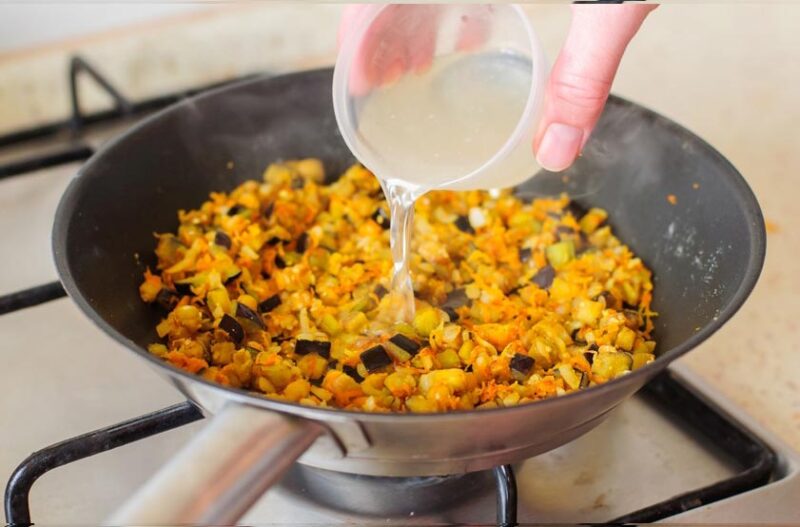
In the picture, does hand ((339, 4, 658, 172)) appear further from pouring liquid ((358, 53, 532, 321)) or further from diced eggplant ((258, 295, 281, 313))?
diced eggplant ((258, 295, 281, 313))

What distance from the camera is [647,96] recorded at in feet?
5.02

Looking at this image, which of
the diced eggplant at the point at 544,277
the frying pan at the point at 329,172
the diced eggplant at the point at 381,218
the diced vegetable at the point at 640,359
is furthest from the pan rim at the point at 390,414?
the diced eggplant at the point at 381,218

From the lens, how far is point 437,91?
0.95m

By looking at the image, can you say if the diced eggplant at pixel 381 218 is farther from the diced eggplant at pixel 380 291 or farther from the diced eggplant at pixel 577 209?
the diced eggplant at pixel 577 209

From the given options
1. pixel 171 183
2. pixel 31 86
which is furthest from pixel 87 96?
pixel 171 183

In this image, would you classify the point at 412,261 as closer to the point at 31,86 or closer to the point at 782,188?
the point at 782,188

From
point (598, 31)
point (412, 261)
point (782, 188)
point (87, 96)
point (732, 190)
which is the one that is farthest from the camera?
point (87, 96)

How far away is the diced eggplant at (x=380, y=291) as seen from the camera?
98cm

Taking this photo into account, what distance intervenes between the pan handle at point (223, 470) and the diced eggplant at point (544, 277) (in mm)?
459

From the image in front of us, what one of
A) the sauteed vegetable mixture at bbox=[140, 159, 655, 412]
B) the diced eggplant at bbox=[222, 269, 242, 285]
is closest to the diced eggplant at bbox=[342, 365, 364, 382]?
the sauteed vegetable mixture at bbox=[140, 159, 655, 412]

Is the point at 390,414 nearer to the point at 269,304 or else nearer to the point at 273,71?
the point at 269,304

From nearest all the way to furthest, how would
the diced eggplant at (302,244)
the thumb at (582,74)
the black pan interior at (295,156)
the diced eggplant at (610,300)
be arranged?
the thumb at (582,74)
the black pan interior at (295,156)
the diced eggplant at (610,300)
the diced eggplant at (302,244)

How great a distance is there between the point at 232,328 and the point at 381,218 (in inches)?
11.3

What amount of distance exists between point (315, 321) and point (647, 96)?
88 cm
